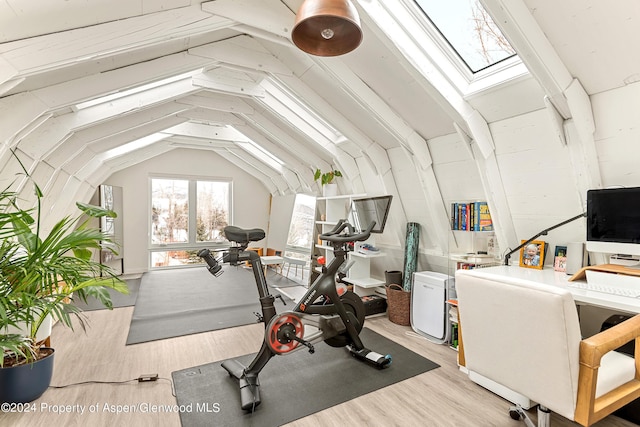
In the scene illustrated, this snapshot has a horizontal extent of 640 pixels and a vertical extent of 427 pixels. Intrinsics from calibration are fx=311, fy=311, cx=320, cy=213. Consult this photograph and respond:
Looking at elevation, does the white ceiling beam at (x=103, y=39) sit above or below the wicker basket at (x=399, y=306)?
above

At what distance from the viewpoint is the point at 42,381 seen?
2.07 m

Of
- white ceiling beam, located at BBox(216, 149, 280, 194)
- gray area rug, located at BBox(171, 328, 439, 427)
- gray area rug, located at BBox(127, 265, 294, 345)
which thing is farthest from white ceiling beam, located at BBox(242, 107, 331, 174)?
gray area rug, located at BBox(171, 328, 439, 427)

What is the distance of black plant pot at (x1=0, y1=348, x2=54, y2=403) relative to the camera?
76.7 inches

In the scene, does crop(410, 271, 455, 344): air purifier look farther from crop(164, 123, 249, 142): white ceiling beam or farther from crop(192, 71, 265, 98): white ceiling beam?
crop(164, 123, 249, 142): white ceiling beam

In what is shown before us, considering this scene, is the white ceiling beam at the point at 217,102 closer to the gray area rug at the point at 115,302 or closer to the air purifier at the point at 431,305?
the gray area rug at the point at 115,302

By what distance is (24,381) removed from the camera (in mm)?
1988

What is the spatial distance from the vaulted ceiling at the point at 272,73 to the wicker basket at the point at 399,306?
53.4 inches

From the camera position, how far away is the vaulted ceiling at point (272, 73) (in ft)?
5.90

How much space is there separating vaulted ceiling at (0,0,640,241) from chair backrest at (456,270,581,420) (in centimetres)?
145

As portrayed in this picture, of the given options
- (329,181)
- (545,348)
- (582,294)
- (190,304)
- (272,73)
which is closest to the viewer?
(545,348)

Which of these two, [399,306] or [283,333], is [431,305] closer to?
[399,306]

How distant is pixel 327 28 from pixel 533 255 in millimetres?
2435

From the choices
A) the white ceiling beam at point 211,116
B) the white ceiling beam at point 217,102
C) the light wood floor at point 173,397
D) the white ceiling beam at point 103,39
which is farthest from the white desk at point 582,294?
the white ceiling beam at point 211,116

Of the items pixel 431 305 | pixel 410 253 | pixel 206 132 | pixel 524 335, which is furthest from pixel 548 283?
pixel 206 132
